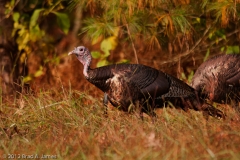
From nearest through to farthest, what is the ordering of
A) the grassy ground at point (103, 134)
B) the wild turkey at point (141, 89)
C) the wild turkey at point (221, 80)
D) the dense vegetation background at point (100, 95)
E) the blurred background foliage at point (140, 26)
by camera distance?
the grassy ground at point (103, 134)
the dense vegetation background at point (100, 95)
the wild turkey at point (141, 89)
the wild turkey at point (221, 80)
the blurred background foliage at point (140, 26)

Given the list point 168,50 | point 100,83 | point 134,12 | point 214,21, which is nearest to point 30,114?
point 100,83

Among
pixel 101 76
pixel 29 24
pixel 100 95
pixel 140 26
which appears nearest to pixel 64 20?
pixel 29 24

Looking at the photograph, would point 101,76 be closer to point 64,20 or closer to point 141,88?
point 141,88

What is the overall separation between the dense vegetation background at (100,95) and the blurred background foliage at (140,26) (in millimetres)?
10

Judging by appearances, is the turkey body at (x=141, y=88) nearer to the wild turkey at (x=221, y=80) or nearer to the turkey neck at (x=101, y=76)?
the turkey neck at (x=101, y=76)

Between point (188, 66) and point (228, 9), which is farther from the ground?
point (228, 9)

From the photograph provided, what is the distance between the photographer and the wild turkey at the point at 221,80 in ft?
20.5

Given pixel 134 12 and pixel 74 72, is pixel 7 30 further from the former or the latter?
pixel 134 12

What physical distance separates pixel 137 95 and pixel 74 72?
294cm

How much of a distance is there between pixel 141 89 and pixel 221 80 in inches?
35.6

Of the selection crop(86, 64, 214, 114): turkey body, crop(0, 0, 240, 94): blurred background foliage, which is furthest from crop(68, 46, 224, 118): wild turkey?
crop(0, 0, 240, 94): blurred background foliage

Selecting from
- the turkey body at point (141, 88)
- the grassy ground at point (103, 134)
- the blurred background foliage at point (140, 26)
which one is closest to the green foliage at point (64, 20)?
the blurred background foliage at point (140, 26)

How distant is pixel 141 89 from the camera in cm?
577

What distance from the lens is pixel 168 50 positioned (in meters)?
8.23
